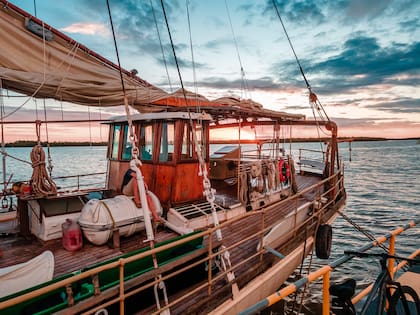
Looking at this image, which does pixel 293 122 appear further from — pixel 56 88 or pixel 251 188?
pixel 56 88

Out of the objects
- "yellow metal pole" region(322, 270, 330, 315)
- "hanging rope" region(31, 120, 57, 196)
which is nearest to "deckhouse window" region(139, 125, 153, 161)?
"hanging rope" region(31, 120, 57, 196)

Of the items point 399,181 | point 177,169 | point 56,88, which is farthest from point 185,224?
point 399,181

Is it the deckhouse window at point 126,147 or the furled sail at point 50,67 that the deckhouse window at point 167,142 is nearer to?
the furled sail at point 50,67

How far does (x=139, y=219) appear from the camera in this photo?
18.8 ft

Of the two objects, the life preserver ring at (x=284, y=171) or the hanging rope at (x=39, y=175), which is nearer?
the hanging rope at (x=39, y=175)

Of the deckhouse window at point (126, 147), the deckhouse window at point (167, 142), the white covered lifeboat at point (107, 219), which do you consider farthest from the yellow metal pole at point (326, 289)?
the deckhouse window at point (126, 147)

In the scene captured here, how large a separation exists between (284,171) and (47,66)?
8.61m

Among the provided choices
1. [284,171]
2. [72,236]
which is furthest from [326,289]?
[284,171]

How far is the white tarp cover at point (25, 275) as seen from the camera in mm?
3311

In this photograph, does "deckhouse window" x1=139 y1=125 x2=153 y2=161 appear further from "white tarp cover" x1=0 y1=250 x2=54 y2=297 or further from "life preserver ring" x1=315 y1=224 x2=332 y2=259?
"life preserver ring" x1=315 y1=224 x2=332 y2=259

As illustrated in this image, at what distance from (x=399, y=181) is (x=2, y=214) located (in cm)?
4311

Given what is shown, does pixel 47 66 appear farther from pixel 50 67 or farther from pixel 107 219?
pixel 107 219

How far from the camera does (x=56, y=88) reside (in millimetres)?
5422

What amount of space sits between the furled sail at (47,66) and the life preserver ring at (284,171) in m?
6.50
